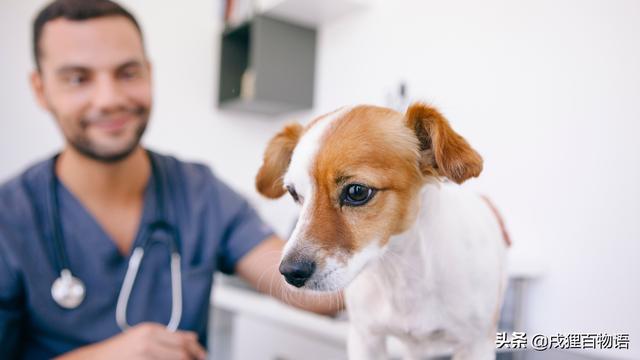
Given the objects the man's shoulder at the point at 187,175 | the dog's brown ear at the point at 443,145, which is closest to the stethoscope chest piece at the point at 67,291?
the man's shoulder at the point at 187,175

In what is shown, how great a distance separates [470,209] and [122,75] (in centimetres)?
52

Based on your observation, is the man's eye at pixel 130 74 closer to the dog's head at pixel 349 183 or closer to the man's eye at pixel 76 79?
the man's eye at pixel 76 79

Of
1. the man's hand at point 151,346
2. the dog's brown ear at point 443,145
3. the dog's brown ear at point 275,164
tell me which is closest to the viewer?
the dog's brown ear at point 443,145

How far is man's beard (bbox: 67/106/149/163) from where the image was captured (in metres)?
0.71

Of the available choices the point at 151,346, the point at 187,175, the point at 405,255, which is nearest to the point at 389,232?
the point at 405,255

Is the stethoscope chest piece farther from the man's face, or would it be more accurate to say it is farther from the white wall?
the white wall

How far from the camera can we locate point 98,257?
789 mm

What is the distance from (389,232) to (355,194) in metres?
0.04

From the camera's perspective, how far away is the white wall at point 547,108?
0.98 ft

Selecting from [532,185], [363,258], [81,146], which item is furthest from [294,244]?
[81,146]

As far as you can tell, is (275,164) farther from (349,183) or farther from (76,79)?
(76,79)

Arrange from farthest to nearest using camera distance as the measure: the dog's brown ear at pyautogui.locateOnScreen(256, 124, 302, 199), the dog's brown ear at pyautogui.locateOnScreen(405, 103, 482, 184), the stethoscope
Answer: the stethoscope → the dog's brown ear at pyautogui.locateOnScreen(256, 124, 302, 199) → the dog's brown ear at pyautogui.locateOnScreen(405, 103, 482, 184)

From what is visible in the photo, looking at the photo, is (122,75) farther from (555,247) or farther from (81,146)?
(555,247)

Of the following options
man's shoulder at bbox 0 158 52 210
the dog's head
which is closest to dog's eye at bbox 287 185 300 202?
the dog's head
